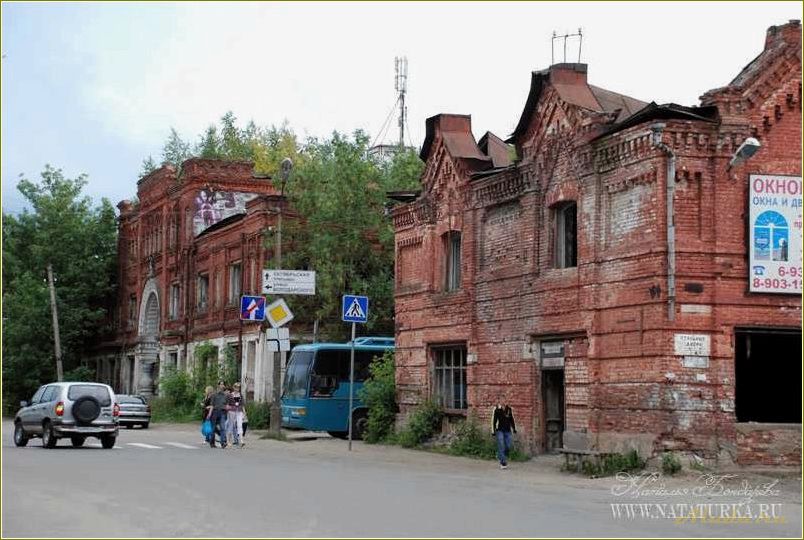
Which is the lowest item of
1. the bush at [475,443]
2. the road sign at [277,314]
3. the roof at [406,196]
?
the bush at [475,443]

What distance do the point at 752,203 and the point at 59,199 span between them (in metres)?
50.3

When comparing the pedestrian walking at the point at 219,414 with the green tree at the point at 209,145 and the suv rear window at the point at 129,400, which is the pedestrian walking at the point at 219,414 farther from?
the green tree at the point at 209,145

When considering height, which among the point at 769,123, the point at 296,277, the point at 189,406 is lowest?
the point at 189,406

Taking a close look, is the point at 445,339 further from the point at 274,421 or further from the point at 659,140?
the point at 659,140

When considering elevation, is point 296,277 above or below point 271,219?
below

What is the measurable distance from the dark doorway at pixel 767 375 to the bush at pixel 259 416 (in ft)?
78.6

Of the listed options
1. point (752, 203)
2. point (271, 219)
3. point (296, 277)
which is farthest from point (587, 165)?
point (271, 219)

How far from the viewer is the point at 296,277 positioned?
3331 centimetres

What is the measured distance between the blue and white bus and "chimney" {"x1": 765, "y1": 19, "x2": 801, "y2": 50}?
16992mm

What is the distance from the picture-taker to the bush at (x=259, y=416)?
138 feet

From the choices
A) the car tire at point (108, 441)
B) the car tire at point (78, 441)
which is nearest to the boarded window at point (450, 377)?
the car tire at point (108, 441)

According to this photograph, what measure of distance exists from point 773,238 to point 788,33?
410cm

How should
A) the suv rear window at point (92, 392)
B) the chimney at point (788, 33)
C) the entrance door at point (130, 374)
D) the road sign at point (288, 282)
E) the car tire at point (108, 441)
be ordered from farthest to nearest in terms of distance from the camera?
the entrance door at point (130, 374)
the road sign at point (288, 282)
the car tire at point (108, 441)
the suv rear window at point (92, 392)
the chimney at point (788, 33)

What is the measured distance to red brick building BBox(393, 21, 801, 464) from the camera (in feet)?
68.2
